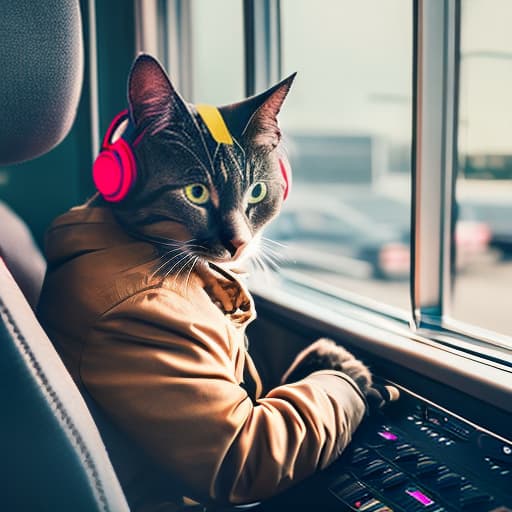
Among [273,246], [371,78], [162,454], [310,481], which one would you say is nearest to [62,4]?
[273,246]

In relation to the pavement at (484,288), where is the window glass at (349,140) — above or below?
above

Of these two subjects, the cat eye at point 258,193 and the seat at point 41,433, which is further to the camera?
the cat eye at point 258,193

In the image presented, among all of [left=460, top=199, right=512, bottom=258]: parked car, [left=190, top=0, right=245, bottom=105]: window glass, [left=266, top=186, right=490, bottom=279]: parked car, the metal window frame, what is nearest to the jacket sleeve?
the metal window frame

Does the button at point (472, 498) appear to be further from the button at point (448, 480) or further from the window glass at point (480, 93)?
the window glass at point (480, 93)

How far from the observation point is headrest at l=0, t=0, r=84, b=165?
0.78 metres

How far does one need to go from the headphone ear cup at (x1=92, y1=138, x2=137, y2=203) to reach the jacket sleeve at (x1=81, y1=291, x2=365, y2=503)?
143 mm

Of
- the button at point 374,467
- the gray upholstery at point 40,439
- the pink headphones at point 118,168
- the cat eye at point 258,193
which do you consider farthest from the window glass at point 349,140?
the gray upholstery at point 40,439

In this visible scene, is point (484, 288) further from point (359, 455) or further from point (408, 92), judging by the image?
point (359, 455)

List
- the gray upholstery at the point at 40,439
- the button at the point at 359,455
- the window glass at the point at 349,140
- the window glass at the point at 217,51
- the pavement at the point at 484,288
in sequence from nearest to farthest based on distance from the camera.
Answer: the gray upholstery at the point at 40,439
the button at the point at 359,455
the window glass at the point at 349,140
the window glass at the point at 217,51
the pavement at the point at 484,288

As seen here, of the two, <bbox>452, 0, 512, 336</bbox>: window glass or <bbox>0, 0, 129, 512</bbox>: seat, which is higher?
A: <bbox>452, 0, 512, 336</bbox>: window glass

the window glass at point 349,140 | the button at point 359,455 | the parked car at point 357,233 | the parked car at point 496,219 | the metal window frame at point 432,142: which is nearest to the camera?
the button at point 359,455

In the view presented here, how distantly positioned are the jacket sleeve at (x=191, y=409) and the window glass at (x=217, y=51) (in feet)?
2.93

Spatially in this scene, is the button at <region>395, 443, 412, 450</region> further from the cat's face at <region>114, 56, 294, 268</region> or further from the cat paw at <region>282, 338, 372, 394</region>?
the cat's face at <region>114, 56, 294, 268</region>

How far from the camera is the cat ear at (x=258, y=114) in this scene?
33.0 inches
